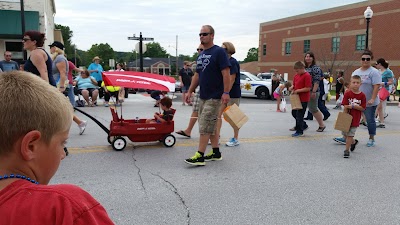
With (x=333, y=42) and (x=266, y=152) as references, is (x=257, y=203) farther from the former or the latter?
(x=333, y=42)

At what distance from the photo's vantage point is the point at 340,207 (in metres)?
3.88

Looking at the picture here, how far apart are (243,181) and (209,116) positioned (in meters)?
1.11

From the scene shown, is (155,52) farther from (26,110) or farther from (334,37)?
(26,110)

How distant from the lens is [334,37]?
47156mm

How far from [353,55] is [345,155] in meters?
41.7

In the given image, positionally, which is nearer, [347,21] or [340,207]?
[340,207]

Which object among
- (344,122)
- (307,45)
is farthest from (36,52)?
(307,45)

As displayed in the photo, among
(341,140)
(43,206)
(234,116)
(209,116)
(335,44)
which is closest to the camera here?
(43,206)

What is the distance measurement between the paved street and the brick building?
125 feet

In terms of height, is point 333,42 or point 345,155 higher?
point 333,42

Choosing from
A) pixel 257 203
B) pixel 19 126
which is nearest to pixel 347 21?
pixel 257 203

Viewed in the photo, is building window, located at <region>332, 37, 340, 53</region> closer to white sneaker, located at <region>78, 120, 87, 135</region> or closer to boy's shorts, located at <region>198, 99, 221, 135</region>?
white sneaker, located at <region>78, 120, 87, 135</region>

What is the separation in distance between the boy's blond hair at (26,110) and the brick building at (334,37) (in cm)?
4409

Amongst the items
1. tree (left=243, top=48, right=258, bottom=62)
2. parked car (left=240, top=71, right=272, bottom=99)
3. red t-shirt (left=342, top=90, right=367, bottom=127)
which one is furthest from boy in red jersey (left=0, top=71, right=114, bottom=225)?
tree (left=243, top=48, right=258, bottom=62)
